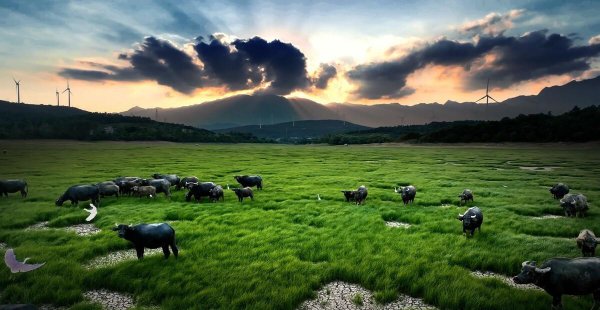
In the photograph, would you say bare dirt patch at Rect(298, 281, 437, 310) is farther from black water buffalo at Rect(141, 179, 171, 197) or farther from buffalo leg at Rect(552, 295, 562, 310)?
black water buffalo at Rect(141, 179, 171, 197)

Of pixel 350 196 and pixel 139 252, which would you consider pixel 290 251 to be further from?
pixel 350 196

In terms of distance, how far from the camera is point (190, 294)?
7.41 meters

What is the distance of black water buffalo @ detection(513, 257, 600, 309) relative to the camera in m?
6.62

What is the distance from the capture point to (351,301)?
7410 millimetres

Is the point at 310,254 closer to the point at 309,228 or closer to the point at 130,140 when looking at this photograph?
the point at 309,228

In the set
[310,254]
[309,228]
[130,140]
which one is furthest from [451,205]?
[130,140]

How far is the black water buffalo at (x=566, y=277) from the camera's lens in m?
6.62

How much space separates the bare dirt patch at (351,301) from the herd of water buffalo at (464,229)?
2339 mm

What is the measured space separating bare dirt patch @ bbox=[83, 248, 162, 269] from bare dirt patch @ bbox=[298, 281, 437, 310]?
233 inches

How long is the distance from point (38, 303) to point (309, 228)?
868 cm

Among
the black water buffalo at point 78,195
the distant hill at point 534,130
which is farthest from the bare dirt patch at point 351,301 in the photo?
the distant hill at point 534,130

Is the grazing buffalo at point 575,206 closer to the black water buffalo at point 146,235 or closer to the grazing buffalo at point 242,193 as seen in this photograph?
the grazing buffalo at point 242,193

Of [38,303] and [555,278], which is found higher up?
[555,278]

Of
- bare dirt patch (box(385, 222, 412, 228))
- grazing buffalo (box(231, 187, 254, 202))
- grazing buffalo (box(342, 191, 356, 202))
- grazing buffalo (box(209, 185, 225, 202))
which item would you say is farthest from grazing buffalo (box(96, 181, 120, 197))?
bare dirt patch (box(385, 222, 412, 228))
